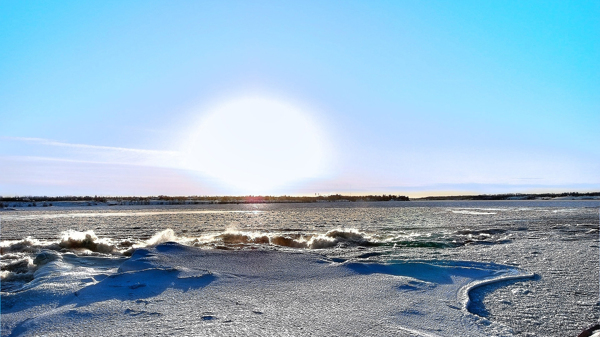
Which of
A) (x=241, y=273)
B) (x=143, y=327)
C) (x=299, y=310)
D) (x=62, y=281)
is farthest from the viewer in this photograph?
(x=241, y=273)

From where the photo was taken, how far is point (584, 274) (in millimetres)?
7770

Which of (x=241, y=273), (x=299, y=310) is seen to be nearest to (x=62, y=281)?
(x=241, y=273)

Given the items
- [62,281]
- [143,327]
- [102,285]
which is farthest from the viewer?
[62,281]

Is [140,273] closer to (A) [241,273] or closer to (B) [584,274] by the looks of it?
(A) [241,273]

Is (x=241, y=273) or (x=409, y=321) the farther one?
(x=241, y=273)

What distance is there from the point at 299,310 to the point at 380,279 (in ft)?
7.98

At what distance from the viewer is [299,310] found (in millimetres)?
5230

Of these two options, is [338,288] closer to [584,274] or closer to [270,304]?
[270,304]

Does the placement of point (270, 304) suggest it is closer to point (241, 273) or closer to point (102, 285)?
point (241, 273)

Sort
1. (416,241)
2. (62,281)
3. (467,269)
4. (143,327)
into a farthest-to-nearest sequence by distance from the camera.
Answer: (416,241)
(467,269)
(62,281)
(143,327)

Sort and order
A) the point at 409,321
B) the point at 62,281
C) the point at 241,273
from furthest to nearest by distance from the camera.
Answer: the point at 241,273 < the point at 62,281 < the point at 409,321

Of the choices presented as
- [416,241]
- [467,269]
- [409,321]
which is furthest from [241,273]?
[416,241]

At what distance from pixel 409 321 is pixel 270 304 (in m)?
1.95

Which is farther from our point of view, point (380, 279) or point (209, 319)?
point (380, 279)
